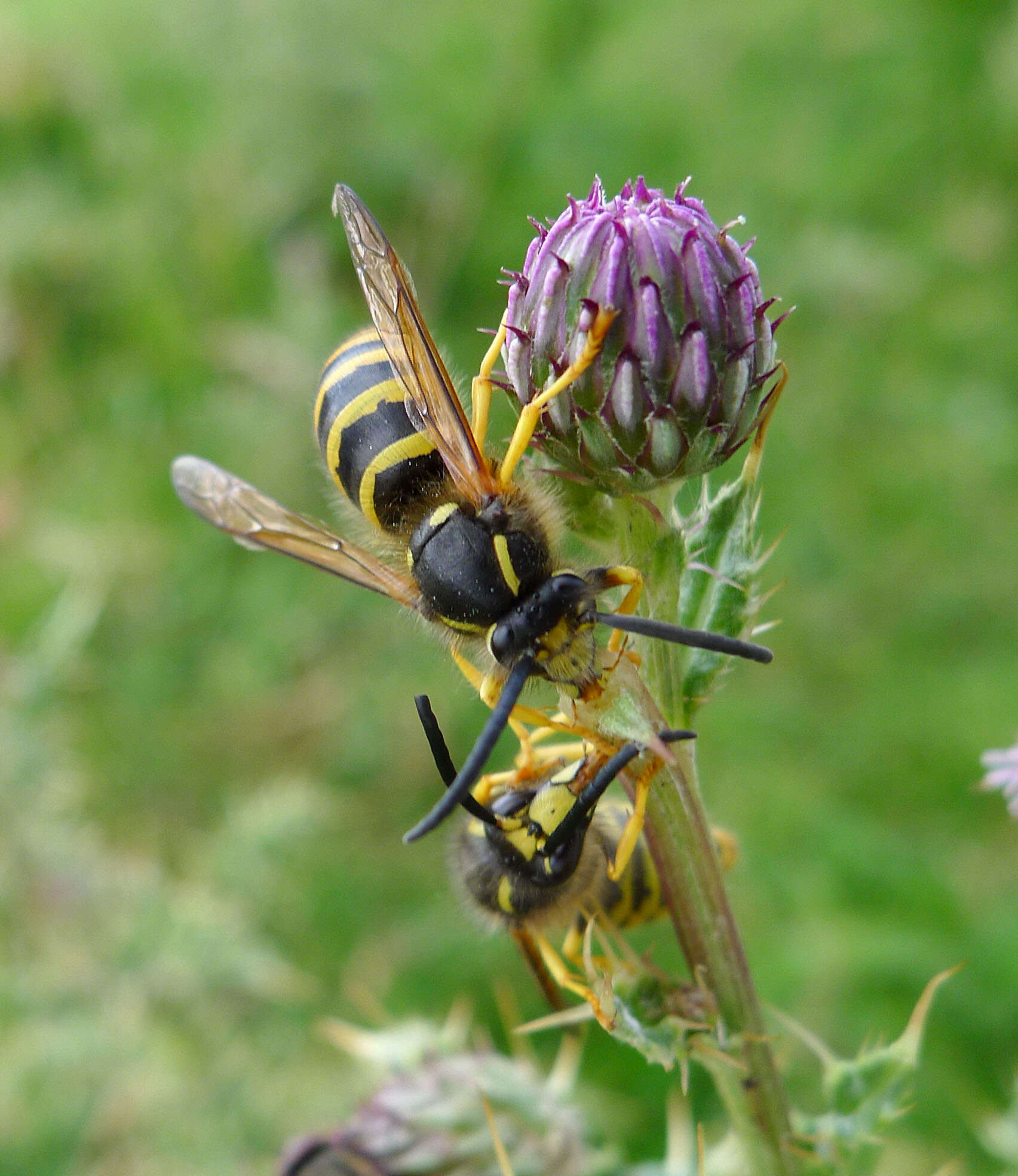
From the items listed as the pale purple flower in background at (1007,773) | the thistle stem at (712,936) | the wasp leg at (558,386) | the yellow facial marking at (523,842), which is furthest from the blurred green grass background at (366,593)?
the wasp leg at (558,386)

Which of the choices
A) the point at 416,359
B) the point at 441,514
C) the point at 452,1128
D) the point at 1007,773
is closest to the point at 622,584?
the point at 441,514

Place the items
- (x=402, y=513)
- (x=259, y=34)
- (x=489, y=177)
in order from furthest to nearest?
(x=259, y=34)
(x=489, y=177)
(x=402, y=513)

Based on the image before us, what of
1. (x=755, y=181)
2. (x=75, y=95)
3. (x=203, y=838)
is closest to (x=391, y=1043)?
(x=203, y=838)

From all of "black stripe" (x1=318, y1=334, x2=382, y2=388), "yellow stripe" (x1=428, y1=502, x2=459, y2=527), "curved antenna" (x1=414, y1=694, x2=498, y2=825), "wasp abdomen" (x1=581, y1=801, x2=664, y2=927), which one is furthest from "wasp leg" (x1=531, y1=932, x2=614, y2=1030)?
"black stripe" (x1=318, y1=334, x2=382, y2=388)

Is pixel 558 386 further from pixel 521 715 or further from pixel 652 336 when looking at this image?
pixel 521 715

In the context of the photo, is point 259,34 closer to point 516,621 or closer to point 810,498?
point 810,498

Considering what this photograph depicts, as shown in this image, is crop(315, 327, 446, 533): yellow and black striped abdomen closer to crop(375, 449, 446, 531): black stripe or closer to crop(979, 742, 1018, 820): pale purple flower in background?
crop(375, 449, 446, 531): black stripe
